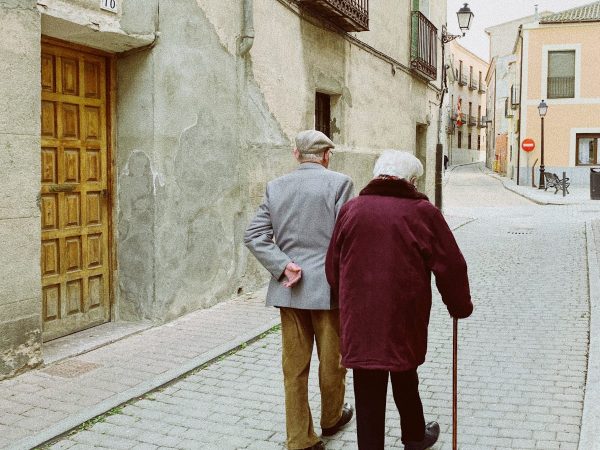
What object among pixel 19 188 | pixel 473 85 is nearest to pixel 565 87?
pixel 19 188

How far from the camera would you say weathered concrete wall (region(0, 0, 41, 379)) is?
5070 mm

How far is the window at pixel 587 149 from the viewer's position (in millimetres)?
34375

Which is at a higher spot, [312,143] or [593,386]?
[312,143]

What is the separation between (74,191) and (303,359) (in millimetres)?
3362

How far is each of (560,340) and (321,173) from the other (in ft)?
11.8

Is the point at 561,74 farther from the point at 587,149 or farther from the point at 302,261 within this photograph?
the point at 302,261

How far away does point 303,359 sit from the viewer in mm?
3910

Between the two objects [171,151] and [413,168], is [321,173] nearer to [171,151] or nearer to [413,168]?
[413,168]

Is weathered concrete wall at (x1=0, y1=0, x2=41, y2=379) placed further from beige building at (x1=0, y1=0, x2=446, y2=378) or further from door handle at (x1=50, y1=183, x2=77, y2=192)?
door handle at (x1=50, y1=183, x2=77, y2=192)

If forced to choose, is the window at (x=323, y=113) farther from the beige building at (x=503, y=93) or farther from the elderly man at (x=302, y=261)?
the beige building at (x=503, y=93)

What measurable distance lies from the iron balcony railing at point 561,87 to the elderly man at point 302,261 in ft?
110

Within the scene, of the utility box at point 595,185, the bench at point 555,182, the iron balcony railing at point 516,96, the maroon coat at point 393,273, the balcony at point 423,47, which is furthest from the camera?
the iron balcony railing at point 516,96

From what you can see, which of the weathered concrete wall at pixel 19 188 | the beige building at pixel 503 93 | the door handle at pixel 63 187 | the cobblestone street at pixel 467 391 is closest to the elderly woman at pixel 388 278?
the cobblestone street at pixel 467 391

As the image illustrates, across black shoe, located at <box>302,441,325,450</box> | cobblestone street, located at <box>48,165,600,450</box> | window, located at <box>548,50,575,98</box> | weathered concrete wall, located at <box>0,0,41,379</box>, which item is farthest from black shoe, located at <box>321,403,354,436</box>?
window, located at <box>548,50,575,98</box>
